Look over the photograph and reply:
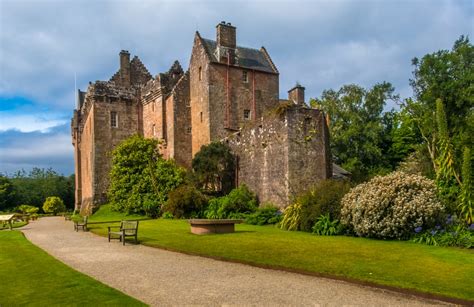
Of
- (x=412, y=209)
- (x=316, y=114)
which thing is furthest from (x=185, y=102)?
(x=412, y=209)

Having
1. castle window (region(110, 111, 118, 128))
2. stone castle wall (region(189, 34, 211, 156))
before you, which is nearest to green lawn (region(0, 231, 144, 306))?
stone castle wall (region(189, 34, 211, 156))

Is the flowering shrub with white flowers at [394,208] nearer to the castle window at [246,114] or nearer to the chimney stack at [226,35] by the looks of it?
the castle window at [246,114]

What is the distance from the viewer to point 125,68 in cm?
3612

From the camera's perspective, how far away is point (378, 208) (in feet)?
45.0

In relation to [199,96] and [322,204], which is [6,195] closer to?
[199,96]

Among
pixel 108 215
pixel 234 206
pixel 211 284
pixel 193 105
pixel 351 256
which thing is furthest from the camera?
pixel 193 105

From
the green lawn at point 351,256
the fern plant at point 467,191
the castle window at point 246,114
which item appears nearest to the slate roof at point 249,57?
the castle window at point 246,114

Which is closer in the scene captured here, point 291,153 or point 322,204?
point 322,204

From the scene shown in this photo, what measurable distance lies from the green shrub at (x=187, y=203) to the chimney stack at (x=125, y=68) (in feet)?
53.6

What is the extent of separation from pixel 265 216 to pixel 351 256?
948 centimetres

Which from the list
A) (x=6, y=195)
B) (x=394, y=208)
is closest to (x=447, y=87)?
(x=394, y=208)

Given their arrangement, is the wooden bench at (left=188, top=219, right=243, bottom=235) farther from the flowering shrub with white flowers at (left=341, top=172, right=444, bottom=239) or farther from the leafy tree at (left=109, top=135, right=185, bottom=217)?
the leafy tree at (left=109, top=135, right=185, bottom=217)

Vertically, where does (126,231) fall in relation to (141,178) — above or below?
below

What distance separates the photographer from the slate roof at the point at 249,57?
29922 mm
